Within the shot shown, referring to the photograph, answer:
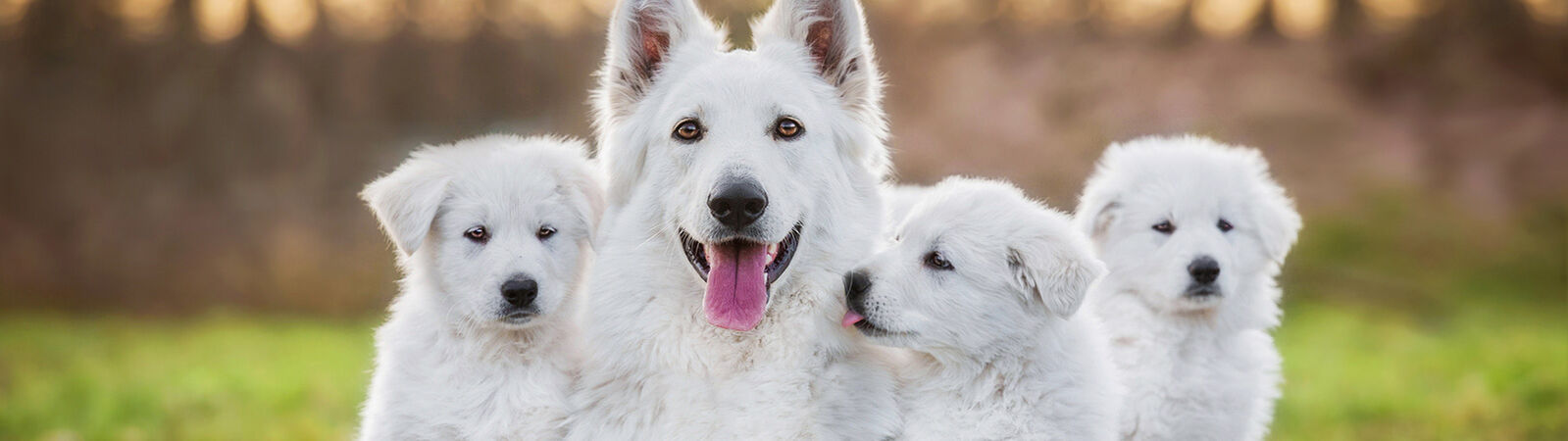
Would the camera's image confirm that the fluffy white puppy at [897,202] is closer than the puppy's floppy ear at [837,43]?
No

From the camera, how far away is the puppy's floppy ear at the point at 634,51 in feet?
14.5

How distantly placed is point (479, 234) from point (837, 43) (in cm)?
154

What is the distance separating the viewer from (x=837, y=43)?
444cm

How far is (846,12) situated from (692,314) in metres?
1.22

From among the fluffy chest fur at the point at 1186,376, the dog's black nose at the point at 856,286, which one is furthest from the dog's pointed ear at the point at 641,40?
the fluffy chest fur at the point at 1186,376

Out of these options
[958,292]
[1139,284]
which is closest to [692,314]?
[958,292]

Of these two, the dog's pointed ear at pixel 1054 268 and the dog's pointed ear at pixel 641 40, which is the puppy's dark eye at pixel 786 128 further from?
the dog's pointed ear at pixel 1054 268

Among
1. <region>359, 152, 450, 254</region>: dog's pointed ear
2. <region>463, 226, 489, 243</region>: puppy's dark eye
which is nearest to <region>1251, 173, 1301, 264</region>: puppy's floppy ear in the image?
<region>463, 226, 489, 243</region>: puppy's dark eye

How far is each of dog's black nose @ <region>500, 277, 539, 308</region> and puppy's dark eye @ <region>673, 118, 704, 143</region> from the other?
767mm

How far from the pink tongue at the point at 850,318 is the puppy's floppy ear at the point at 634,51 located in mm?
904

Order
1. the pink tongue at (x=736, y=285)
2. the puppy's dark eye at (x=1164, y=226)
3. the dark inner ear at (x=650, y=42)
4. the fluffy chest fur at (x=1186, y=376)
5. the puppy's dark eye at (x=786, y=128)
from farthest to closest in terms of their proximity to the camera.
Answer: the puppy's dark eye at (x=1164, y=226), the fluffy chest fur at (x=1186, y=376), the dark inner ear at (x=650, y=42), the puppy's dark eye at (x=786, y=128), the pink tongue at (x=736, y=285)

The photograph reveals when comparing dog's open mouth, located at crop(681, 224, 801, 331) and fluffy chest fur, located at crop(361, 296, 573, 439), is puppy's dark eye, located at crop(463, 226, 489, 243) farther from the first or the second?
dog's open mouth, located at crop(681, 224, 801, 331)

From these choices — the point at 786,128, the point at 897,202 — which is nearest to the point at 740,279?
the point at 786,128

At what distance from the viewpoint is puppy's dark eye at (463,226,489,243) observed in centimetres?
461
